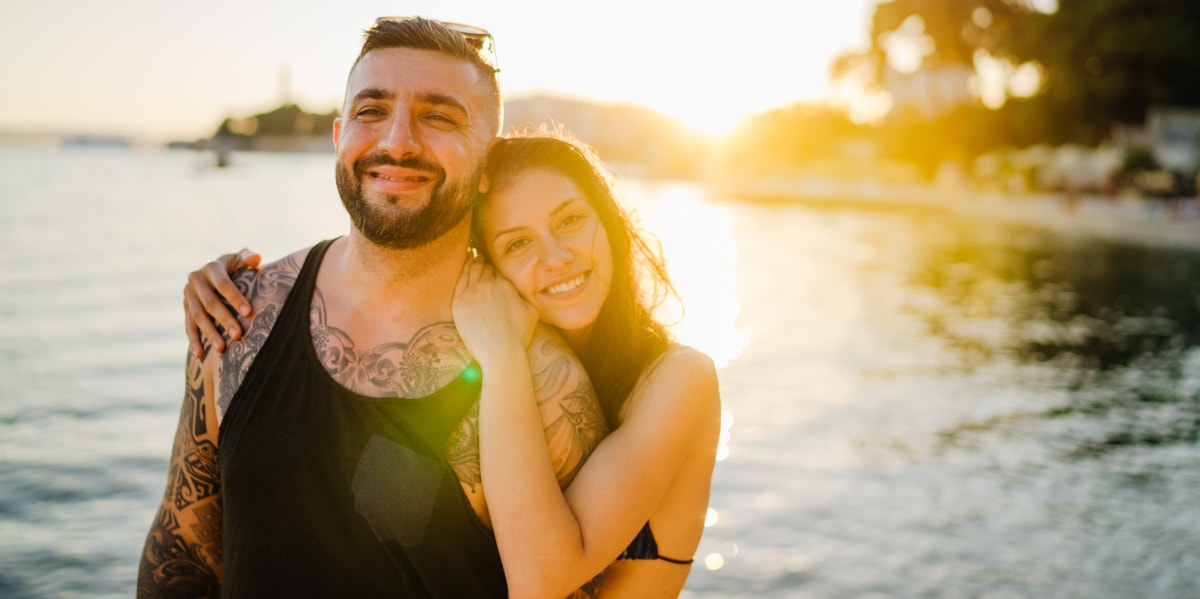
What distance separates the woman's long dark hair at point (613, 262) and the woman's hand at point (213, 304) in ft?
2.45

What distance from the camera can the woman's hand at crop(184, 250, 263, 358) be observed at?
95.3 inches

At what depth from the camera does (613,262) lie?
2920 mm

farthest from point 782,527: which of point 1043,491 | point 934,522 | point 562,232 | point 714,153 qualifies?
point 714,153

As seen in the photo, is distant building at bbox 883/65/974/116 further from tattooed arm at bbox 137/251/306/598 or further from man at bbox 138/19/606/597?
tattooed arm at bbox 137/251/306/598

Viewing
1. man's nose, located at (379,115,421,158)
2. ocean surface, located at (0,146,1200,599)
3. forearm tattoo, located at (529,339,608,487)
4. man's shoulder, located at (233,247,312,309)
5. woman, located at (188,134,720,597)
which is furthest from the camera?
ocean surface, located at (0,146,1200,599)

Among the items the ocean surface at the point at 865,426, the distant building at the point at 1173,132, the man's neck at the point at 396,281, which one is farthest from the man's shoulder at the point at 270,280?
the distant building at the point at 1173,132

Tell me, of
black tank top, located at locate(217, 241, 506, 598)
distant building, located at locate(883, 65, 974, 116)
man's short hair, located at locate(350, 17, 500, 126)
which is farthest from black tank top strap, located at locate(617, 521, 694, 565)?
distant building, located at locate(883, 65, 974, 116)

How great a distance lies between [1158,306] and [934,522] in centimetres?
1426

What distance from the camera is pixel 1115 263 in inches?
984

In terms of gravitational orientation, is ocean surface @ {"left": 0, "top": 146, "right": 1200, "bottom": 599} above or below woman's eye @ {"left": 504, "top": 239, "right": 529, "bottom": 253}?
below

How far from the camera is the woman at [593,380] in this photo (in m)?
2.17

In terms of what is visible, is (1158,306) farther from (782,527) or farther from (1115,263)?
(782,527)

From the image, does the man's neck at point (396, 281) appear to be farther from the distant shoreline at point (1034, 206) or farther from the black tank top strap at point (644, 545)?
the distant shoreline at point (1034, 206)

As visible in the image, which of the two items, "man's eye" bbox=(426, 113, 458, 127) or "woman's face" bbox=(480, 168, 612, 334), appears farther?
"woman's face" bbox=(480, 168, 612, 334)
